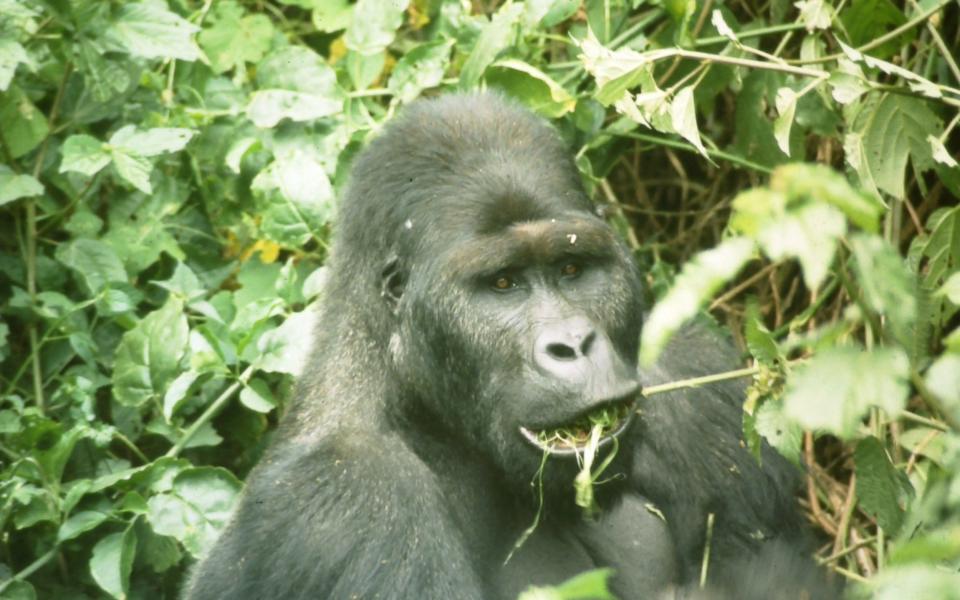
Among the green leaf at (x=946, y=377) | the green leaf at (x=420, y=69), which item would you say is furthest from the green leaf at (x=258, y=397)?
the green leaf at (x=946, y=377)

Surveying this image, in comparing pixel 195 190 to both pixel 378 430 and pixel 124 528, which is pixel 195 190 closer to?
pixel 124 528

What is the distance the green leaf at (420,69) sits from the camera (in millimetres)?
5082

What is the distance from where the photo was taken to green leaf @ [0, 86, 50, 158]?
5.22m

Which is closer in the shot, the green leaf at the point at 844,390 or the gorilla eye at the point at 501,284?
the green leaf at the point at 844,390

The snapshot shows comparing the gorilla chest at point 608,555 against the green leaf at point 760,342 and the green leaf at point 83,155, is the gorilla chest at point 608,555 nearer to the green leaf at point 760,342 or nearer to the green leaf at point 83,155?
the green leaf at point 760,342

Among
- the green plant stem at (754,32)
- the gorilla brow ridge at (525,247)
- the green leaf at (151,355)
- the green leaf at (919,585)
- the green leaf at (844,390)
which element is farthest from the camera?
the green plant stem at (754,32)

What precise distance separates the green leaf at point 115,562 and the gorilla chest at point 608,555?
1.21m

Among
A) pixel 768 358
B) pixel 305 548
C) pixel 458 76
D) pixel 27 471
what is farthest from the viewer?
pixel 458 76

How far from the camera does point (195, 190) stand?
560cm

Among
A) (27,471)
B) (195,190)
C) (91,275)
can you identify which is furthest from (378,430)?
(195,190)

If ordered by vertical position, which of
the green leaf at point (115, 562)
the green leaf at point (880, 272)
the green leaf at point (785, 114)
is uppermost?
the green leaf at point (880, 272)

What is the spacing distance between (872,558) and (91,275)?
291 centimetres

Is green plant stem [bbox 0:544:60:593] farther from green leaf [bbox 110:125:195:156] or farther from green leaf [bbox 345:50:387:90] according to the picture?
green leaf [bbox 345:50:387:90]

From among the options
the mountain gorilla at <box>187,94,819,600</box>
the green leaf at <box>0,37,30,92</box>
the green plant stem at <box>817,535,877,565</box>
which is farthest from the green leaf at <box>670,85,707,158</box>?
the green leaf at <box>0,37,30,92</box>
